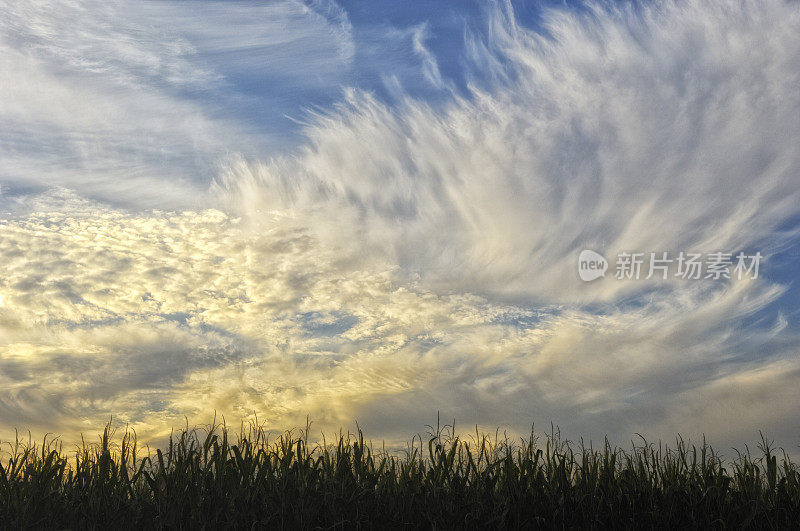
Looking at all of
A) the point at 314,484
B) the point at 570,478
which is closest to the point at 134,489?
the point at 314,484

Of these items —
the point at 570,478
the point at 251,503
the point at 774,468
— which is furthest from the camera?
the point at 774,468

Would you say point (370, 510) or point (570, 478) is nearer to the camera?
point (370, 510)

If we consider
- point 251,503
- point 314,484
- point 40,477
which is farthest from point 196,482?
Result: point 40,477

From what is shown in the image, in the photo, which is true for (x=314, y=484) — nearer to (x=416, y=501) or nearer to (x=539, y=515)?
(x=416, y=501)

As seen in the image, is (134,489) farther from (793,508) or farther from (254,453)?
(793,508)

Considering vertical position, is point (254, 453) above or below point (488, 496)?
above

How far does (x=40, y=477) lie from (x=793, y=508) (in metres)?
10.6

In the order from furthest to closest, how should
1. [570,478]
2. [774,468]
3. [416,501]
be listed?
[774,468] < [570,478] < [416,501]

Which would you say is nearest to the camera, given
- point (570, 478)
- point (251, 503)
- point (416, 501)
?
point (251, 503)

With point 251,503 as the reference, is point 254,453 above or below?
above

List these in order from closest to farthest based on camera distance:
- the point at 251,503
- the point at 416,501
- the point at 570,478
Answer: the point at 251,503
the point at 416,501
the point at 570,478

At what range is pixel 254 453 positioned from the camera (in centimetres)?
871

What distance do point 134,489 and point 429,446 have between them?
395 cm

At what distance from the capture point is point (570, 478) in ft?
30.6
